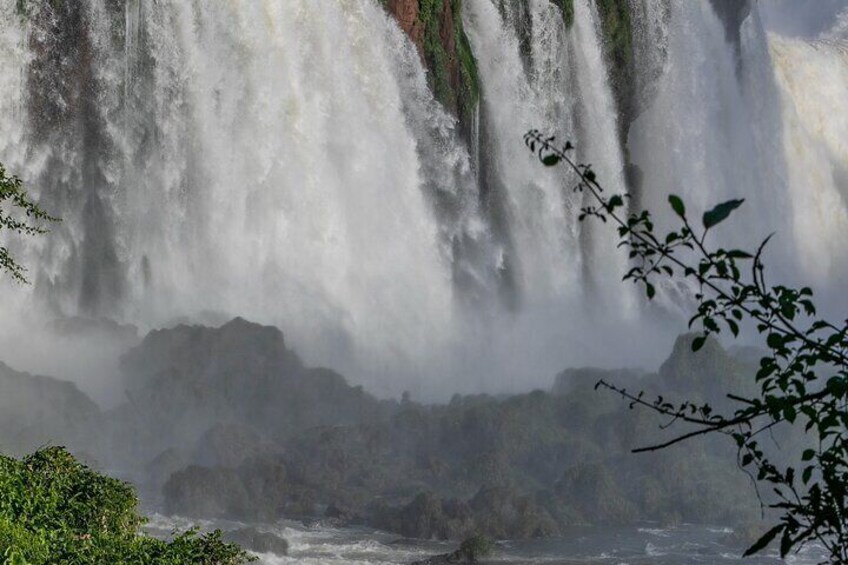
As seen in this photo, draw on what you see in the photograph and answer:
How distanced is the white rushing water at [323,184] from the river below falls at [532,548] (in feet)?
28.6

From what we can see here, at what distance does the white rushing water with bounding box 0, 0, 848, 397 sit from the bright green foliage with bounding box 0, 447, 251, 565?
57.8ft

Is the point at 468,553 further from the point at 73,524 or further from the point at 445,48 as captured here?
the point at 445,48

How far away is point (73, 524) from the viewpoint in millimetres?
13234

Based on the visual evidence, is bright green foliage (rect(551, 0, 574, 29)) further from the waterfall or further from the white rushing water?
the waterfall

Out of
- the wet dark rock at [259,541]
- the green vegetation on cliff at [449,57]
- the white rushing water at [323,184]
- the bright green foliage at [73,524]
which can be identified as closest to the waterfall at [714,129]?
the white rushing water at [323,184]

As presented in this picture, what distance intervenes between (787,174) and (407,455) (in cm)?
3532

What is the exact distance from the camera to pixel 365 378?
36188 mm

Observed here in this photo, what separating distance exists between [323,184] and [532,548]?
47.5ft

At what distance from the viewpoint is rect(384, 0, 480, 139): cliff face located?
4023cm

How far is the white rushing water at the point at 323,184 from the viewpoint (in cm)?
3391

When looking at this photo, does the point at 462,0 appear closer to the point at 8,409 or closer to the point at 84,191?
the point at 84,191

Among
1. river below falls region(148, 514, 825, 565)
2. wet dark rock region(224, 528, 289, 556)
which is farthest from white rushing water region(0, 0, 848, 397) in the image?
wet dark rock region(224, 528, 289, 556)

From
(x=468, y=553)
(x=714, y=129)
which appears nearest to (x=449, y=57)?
(x=714, y=129)

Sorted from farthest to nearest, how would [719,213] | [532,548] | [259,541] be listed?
[532,548] < [259,541] < [719,213]
